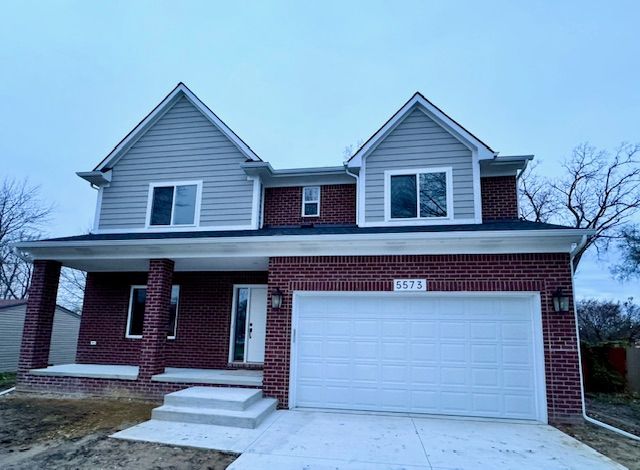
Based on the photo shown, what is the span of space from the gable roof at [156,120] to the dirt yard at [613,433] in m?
10.4

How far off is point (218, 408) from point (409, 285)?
4.35 meters

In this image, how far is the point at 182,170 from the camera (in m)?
10.8

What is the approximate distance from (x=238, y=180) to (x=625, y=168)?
18.6 m

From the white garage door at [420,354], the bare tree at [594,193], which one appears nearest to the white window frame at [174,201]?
the white garage door at [420,354]

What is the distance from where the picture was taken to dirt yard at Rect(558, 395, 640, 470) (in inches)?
213

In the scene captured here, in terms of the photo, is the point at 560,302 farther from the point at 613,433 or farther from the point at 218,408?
the point at 218,408

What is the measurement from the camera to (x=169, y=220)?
10555 mm

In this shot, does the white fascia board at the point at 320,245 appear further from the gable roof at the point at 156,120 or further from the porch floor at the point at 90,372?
the gable roof at the point at 156,120

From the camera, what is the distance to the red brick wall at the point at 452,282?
6852 mm

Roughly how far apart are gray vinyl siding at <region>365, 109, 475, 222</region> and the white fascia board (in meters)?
2.09

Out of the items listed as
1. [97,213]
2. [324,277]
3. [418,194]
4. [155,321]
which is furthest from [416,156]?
[97,213]

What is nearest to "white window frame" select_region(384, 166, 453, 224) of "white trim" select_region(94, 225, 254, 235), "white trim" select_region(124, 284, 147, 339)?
"white trim" select_region(94, 225, 254, 235)

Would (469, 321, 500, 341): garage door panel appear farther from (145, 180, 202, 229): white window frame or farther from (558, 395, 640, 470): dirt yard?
(145, 180, 202, 229): white window frame

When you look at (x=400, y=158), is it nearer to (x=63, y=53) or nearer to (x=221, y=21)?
(x=221, y=21)
